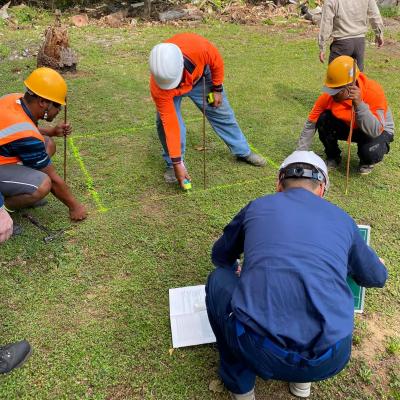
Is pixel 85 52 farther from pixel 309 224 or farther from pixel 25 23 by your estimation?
pixel 309 224

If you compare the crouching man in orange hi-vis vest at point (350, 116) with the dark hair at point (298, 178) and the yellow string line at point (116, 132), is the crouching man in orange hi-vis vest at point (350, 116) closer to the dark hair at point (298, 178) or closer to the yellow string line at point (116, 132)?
the dark hair at point (298, 178)

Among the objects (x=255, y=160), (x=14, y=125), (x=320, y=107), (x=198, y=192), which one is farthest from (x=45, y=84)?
(x=320, y=107)

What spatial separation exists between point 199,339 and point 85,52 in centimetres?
818

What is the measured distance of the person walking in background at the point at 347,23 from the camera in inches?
224

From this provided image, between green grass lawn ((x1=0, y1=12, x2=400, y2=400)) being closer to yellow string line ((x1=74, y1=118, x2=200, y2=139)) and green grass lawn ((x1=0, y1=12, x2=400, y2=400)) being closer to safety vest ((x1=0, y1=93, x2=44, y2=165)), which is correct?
yellow string line ((x1=74, y1=118, x2=200, y2=139))

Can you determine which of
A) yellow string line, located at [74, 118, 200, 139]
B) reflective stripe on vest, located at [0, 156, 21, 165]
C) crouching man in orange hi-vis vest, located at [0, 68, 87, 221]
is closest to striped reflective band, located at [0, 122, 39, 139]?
crouching man in orange hi-vis vest, located at [0, 68, 87, 221]

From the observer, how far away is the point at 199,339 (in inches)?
108

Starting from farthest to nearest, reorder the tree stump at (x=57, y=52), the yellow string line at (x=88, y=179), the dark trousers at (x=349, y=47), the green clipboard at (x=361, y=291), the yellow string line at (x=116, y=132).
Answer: the tree stump at (x=57, y=52) → the dark trousers at (x=349, y=47) → the yellow string line at (x=116, y=132) → the yellow string line at (x=88, y=179) → the green clipboard at (x=361, y=291)

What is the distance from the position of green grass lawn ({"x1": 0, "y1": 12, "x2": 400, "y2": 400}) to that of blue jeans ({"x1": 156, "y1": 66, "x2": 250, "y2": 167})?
239 mm

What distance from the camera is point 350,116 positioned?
13.7 feet

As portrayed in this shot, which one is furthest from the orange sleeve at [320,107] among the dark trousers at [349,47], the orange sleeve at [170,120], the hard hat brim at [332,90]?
the dark trousers at [349,47]

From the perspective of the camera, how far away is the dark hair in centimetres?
211

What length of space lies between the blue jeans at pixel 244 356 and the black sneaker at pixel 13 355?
3.95ft

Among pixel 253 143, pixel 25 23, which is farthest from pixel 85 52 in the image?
pixel 253 143
